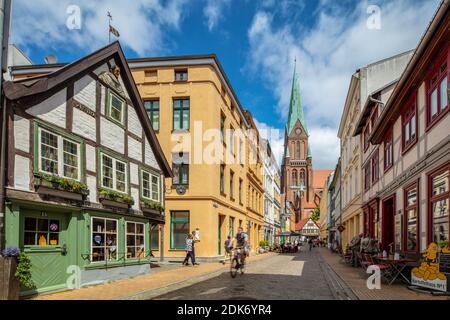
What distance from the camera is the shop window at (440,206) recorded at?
1074 cm

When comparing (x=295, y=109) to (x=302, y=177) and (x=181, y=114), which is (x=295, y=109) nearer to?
(x=302, y=177)

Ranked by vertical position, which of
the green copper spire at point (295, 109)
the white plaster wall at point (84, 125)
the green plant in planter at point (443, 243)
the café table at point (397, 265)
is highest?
the green copper spire at point (295, 109)

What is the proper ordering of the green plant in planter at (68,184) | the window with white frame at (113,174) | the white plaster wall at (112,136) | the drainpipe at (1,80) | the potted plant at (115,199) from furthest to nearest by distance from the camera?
the white plaster wall at (112,136) → the window with white frame at (113,174) → the potted plant at (115,199) → the green plant in planter at (68,184) → the drainpipe at (1,80)

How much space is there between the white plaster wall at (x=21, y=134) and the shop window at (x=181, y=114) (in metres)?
15.4

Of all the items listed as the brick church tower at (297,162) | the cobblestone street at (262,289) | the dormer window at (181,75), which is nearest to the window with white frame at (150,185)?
the cobblestone street at (262,289)

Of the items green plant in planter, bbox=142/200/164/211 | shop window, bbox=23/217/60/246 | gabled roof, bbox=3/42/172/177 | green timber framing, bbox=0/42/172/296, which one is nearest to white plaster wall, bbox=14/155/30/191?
green timber framing, bbox=0/42/172/296

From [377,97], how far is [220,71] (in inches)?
391

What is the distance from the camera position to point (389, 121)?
17.4 meters

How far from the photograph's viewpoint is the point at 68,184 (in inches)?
455

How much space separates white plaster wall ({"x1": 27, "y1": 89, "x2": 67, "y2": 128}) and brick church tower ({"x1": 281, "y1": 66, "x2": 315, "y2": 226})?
10851 cm

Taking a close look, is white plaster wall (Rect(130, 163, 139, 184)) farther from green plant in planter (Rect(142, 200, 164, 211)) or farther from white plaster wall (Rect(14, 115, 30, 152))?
white plaster wall (Rect(14, 115, 30, 152))

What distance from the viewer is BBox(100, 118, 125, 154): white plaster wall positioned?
14.0 meters

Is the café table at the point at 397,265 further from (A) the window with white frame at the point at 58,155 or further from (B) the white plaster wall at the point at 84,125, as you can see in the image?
(B) the white plaster wall at the point at 84,125

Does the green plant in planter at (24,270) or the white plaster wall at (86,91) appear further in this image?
the white plaster wall at (86,91)
